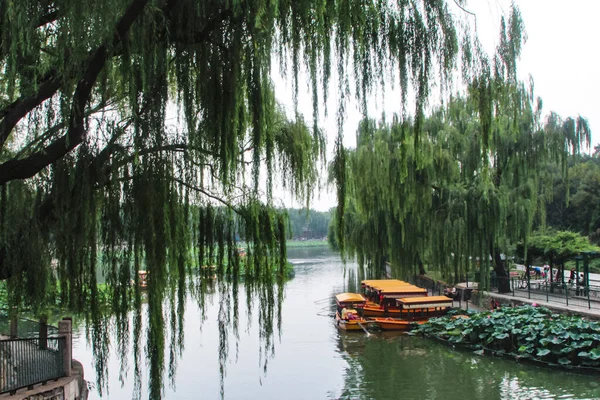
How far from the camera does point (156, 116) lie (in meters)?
4.57

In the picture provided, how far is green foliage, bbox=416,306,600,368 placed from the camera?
1349 centimetres

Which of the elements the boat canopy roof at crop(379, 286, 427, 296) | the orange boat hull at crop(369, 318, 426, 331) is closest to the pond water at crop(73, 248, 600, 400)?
the orange boat hull at crop(369, 318, 426, 331)

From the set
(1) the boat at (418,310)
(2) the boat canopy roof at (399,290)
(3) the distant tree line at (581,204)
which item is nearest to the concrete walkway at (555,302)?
(1) the boat at (418,310)

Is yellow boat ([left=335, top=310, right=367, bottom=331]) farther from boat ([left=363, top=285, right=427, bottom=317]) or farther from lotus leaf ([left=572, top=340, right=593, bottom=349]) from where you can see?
lotus leaf ([left=572, top=340, right=593, bottom=349])

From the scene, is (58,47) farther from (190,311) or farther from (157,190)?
(190,311)

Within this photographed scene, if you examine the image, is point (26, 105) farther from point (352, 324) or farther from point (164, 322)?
point (352, 324)

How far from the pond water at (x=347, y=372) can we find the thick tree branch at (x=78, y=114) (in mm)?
5003

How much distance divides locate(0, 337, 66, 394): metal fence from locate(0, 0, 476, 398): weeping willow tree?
220 cm

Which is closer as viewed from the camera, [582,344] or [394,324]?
[582,344]

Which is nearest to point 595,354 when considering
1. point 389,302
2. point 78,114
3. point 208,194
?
point 389,302

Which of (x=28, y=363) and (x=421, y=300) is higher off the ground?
(x=28, y=363)

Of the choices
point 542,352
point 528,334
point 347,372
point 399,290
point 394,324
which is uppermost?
point 399,290

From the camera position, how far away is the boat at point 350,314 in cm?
1912

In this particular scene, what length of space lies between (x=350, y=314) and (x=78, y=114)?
53.7 ft
